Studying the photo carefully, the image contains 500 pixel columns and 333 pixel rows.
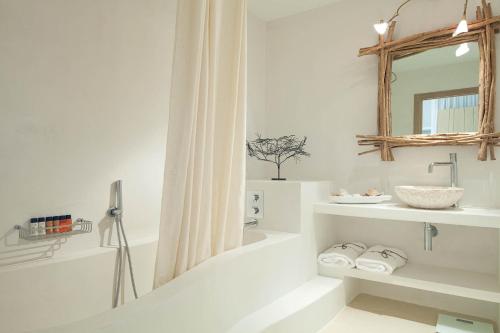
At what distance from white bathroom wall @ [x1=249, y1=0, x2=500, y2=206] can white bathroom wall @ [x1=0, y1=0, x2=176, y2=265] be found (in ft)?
3.51

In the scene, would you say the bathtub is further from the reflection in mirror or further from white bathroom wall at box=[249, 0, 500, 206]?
the reflection in mirror

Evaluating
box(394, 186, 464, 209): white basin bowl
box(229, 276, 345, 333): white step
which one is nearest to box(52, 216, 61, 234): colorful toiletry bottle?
box(229, 276, 345, 333): white step

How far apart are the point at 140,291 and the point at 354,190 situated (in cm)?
164

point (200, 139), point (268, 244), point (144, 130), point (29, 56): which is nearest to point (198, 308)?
point (268, 244)

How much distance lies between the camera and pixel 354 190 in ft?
7.89

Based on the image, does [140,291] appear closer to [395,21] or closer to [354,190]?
[354,190]

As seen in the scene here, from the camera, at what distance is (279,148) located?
7.98 ft

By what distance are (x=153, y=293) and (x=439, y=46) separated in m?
2.25

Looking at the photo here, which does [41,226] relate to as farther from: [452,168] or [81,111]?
[452,168]

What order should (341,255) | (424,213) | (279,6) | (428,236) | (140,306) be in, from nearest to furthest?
(140,306)
(424,213)
(428,236)
(341,255)
(279,6)

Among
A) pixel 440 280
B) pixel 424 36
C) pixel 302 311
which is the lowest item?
pixel 302 311

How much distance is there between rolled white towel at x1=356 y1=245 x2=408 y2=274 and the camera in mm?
1918

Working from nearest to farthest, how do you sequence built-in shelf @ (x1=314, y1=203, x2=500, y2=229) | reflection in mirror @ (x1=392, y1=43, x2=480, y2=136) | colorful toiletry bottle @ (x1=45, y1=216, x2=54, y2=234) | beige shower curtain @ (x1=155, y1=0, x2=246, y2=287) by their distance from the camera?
1. beige shower curtain @ (x1=155, y1=0, x2=246, y2=287)
2. colorful toiletry bottle @ (x1=45, y1=216, x2=54, y2=234)
3. built-in shelf @ (x1=314, y1=203, x2=500, y2=229)
4. reflection in mirror @ (x1=392, y1=43, x2=480, y2=136)

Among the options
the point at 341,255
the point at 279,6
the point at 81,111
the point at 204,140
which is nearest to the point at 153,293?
the point at 204,140
